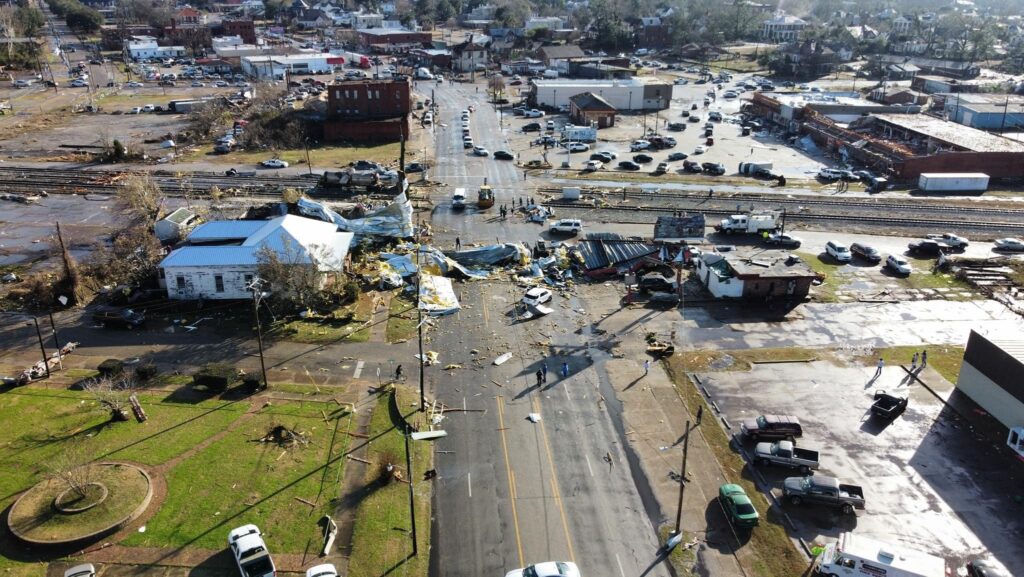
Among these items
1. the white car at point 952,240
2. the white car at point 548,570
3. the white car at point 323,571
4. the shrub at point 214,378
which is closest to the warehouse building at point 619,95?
the white car at point 952,240

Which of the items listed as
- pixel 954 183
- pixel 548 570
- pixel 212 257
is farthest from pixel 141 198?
pixel 954 183

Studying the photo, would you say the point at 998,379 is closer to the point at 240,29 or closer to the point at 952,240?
the point at 952,240

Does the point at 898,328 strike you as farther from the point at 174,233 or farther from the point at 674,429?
the point at 174,233

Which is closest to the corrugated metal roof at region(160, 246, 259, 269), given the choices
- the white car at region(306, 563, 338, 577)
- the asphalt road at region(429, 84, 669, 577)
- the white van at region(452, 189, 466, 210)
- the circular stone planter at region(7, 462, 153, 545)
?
the asphalt road at region(429, 84, 669, 577)

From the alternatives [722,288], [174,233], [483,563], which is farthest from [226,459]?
[722,288]

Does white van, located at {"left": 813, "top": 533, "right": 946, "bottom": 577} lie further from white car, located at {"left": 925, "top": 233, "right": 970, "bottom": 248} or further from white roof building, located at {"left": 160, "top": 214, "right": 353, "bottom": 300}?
white car, located at {"left": 925, "top": 233, "right": 970, "bottom": 248}

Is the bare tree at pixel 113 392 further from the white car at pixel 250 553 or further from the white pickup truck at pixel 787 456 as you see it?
the white pickup truck at pixel 787 456
